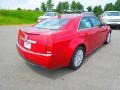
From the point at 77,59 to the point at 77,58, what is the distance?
30mm

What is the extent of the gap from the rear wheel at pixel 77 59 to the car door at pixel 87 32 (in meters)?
0.37

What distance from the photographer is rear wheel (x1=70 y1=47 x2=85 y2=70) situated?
209 inches

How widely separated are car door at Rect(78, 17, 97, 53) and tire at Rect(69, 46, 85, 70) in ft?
1.15

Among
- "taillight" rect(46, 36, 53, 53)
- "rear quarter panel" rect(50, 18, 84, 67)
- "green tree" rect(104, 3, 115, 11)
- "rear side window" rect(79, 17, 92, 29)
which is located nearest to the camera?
"taillight" rect(46, 36, 53, 53)

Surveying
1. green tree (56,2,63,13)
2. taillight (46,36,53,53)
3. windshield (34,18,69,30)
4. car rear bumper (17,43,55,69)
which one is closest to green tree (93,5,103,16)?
green tree (56,2,63,13)

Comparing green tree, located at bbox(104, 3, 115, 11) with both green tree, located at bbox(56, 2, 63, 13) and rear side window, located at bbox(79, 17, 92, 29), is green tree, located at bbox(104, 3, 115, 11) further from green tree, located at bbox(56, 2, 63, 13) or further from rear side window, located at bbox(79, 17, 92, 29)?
rear side window, located at bbox(79, 17, 92, 29)

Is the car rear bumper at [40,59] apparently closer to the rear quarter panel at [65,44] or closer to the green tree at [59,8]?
the rear quarter panel at [65,44]

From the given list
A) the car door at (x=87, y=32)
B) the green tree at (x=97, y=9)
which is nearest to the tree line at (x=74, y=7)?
the green tree at (x=97, y=9)

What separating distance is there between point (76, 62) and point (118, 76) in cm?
118

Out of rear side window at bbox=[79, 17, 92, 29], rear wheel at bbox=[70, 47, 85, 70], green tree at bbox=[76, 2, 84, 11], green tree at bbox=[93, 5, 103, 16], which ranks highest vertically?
green tree at bbox=[76, 2, 84, 11]

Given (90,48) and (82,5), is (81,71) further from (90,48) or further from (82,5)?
(82,5)

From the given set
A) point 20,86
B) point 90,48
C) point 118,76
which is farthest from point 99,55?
point 20,86

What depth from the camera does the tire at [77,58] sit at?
209 inches

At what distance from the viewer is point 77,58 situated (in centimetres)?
555
